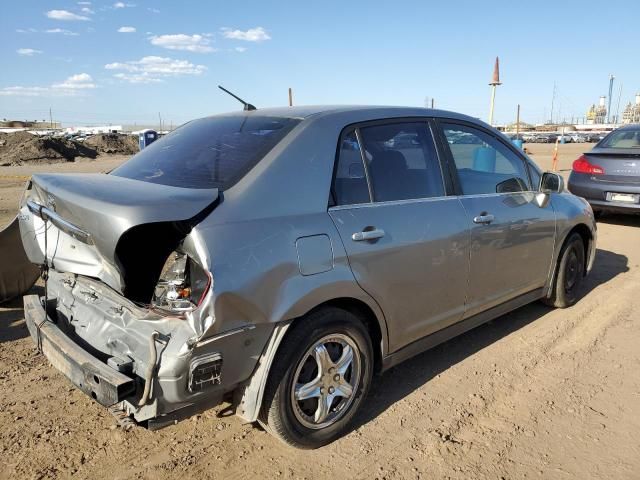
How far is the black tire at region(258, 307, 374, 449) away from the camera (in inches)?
99.1

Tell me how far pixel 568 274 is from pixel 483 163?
1598mm

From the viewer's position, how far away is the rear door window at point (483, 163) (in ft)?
12.0

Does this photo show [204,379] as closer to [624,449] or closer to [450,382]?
[450,382]

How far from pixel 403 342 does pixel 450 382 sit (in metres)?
0.61

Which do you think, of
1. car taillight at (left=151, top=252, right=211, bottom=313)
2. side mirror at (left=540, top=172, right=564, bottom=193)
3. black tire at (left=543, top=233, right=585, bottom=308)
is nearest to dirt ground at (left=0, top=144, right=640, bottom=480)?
black tire at (left=543, top=233, right=585, bottom=308)

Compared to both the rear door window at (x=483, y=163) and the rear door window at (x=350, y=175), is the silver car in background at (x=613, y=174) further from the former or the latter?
the rear door window at (x=350, y=175)

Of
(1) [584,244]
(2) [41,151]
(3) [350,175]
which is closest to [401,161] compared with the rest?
(3) [350,175]

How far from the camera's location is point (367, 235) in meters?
2.80

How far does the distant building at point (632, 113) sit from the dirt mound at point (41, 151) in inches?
5170

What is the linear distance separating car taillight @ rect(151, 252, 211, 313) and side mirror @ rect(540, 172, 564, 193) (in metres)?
3.18

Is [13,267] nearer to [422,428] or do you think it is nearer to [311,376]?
[311,376]

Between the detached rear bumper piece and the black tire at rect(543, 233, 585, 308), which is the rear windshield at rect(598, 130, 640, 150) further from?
Result: the detached rear bumper piece

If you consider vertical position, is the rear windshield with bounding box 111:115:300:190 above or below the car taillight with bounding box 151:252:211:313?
above

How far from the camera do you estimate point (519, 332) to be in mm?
4375
